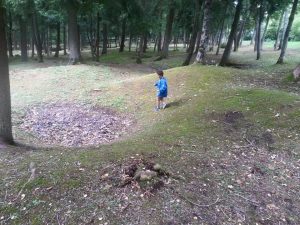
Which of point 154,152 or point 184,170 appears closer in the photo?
point 184,170

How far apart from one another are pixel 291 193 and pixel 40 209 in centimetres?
432

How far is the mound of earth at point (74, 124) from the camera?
331 inches

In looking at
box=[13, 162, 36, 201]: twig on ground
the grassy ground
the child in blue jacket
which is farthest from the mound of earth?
box=[13, 162, 36, 201]: twig on ground

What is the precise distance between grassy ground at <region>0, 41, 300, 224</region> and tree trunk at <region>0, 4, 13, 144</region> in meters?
0.49

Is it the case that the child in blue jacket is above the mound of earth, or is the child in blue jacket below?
above

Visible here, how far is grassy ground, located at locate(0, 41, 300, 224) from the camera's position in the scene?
4.44 m

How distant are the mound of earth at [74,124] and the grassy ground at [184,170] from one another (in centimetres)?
53

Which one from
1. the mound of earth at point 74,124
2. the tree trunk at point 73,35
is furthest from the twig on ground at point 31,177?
the tree trunk at point 73,35

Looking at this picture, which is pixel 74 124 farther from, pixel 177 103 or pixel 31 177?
pixel 31 177

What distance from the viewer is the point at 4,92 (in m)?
6.23

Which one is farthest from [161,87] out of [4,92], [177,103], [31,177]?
[31,177]

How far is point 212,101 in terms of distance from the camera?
30.3 feet

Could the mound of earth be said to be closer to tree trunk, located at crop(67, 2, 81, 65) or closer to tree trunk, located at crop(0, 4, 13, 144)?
tree trunk, located at crop(0, 4, 13, 144)

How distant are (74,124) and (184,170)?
5314mm
